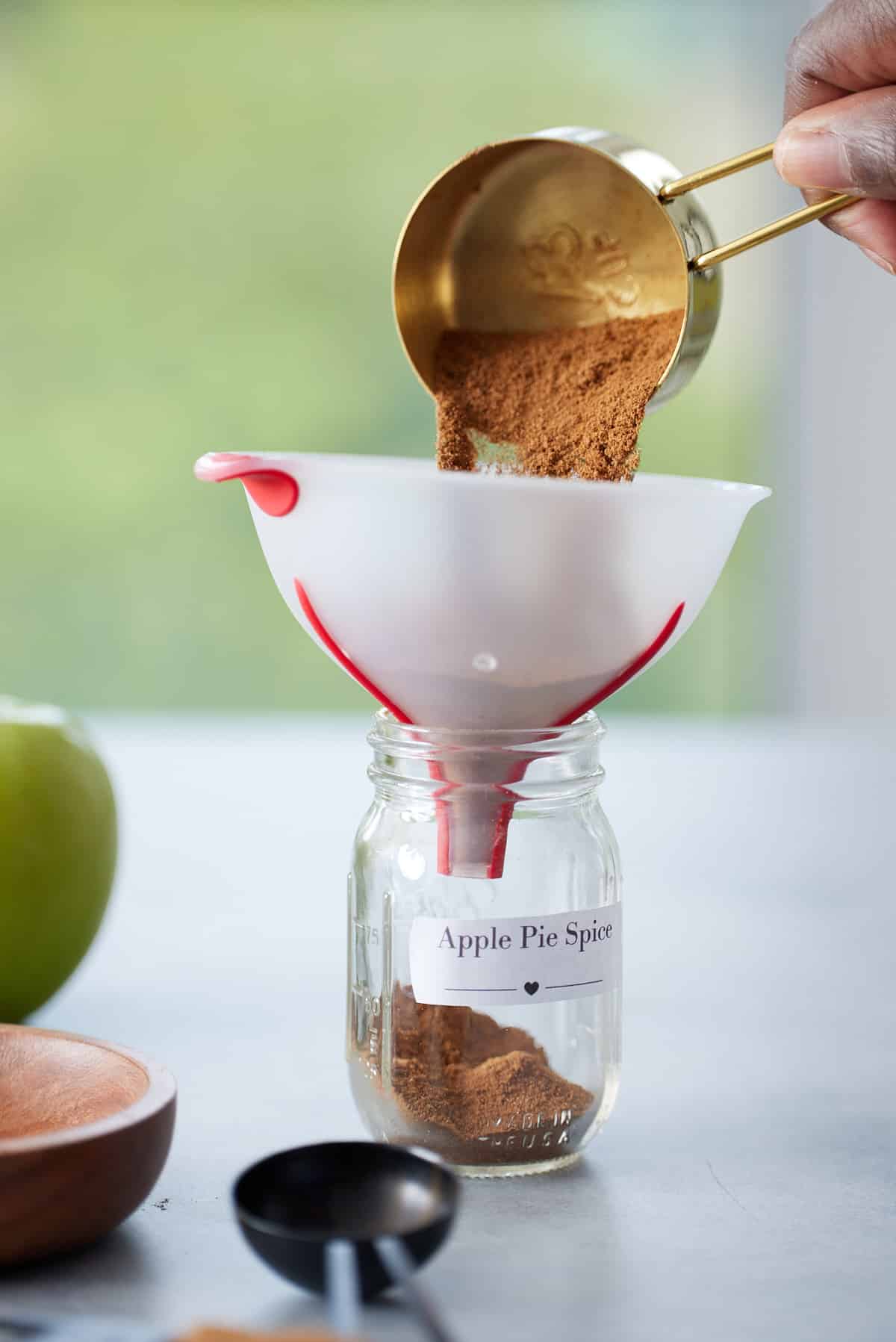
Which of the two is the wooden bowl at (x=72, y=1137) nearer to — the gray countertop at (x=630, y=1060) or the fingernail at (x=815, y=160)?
the gray countertop at (x=630, y=1060)

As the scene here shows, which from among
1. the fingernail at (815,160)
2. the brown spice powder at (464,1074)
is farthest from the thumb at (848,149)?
the brown spice powder at (464,1074)

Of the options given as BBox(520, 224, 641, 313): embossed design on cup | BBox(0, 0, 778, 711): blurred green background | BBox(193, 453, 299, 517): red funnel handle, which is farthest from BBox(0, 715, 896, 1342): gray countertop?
BBox(0, 0, 778, 711): blurred green background

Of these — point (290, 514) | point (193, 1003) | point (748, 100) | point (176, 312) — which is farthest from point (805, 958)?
point (176, 312)

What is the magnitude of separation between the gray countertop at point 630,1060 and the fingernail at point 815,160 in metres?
0.45

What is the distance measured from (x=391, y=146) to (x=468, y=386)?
3.42 m

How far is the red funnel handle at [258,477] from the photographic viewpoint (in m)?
0.61

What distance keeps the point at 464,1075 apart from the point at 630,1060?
196 mm

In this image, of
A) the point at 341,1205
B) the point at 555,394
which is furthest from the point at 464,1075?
the point at 555,394

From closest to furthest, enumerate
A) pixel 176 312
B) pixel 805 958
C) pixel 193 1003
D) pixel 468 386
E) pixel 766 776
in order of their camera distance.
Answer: pixel 468 386
pixel 193 1003
pixel 805 958
pixel 766 776
pixel 176 312

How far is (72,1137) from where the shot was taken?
530mm

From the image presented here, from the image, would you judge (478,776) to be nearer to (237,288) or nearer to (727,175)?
(727,175)

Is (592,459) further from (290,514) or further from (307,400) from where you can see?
(307,400)

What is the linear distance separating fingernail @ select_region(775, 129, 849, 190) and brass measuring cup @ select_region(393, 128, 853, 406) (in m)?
0.01

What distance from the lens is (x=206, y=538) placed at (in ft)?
13.9
